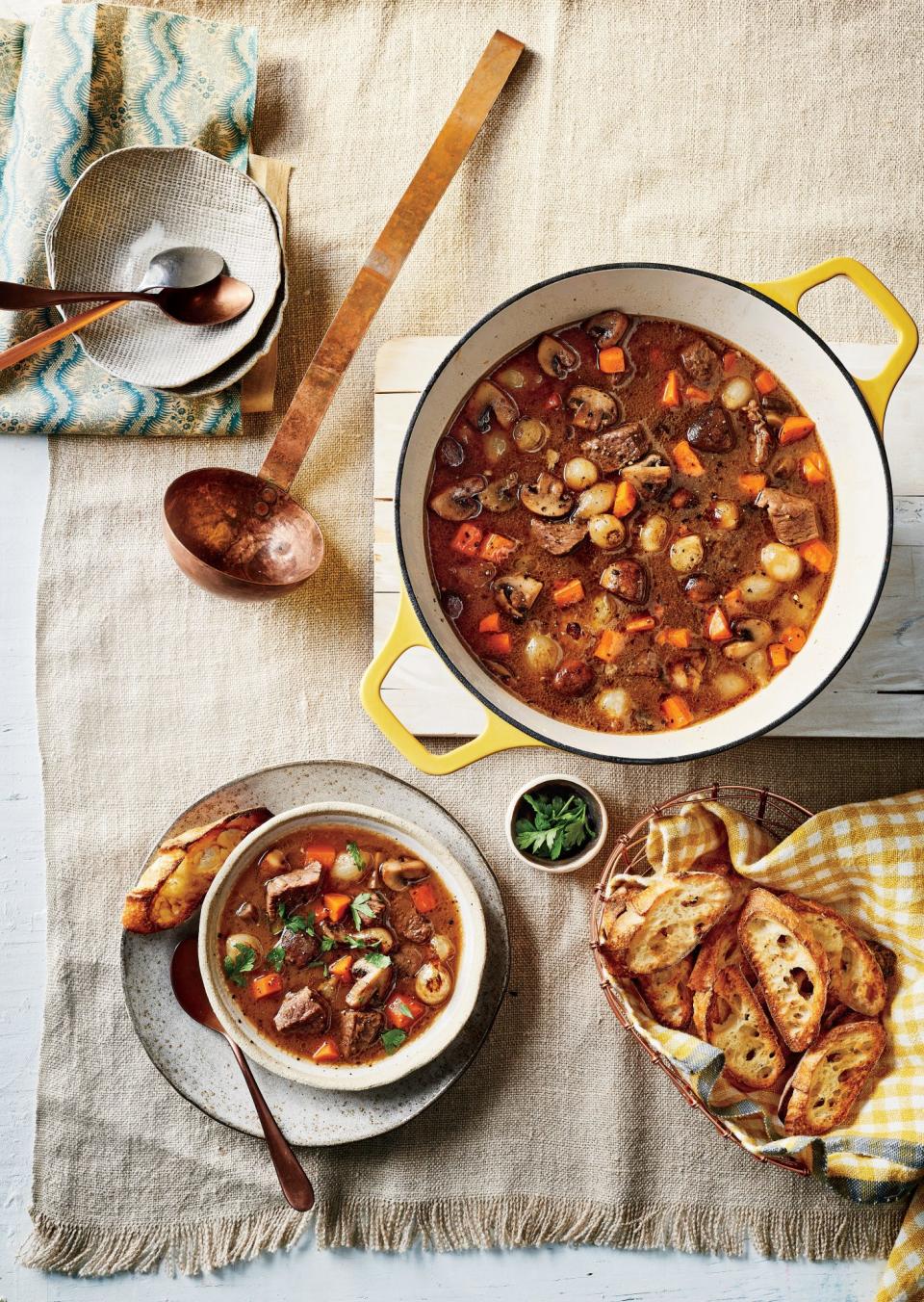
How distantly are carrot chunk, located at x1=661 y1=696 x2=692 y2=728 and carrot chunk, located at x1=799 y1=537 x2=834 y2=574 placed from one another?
51 centimetres

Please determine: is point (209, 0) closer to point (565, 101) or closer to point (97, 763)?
point (565, 101)

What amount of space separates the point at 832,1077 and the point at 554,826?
98cm

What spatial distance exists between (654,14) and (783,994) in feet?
9.72

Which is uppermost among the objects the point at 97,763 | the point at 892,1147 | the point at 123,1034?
the point at 97,763

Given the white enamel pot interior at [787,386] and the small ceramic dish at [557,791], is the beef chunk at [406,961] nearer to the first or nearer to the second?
the small ceramic dish at [557,791]

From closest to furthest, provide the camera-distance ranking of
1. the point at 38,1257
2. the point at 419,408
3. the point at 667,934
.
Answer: the point at 419,408, the point at 667,934, the point at 38,1257

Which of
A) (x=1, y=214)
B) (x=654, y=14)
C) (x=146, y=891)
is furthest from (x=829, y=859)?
(x=1, y=214)

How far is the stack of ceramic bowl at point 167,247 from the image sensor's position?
3.04 m

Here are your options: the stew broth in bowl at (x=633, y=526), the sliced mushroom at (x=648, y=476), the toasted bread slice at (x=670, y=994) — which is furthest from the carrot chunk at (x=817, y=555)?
the toasted bread slice at (x=670, y=994)

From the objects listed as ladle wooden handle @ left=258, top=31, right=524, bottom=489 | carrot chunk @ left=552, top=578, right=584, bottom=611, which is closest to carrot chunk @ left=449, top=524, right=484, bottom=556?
carrot chunk @ left=552, top=578, right=584, bottom=611

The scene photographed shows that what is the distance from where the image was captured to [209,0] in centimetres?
323

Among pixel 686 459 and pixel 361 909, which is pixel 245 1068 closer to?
pixel 361 909

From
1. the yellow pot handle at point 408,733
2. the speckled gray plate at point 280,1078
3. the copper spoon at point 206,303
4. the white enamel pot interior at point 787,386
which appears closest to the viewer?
the yellow pot handle at point 408,733

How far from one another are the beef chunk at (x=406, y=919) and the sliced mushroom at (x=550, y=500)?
113 cm
